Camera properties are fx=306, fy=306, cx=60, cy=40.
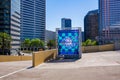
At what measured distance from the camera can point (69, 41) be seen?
3117 cm

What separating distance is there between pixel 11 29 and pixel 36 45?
3998 cm

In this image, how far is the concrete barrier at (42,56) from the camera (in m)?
22.0

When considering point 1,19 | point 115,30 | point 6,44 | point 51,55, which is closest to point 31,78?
point 51,55

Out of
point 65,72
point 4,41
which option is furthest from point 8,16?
point 65,72

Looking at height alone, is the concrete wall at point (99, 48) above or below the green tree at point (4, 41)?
below

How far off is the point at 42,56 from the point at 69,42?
648 cm

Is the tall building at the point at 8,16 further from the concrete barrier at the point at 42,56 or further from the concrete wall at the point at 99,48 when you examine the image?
the concrete barrier at the point at 42,56

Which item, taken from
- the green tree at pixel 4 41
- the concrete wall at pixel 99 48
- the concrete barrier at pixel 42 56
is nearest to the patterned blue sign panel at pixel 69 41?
the concrete barrier at pixel 42 56

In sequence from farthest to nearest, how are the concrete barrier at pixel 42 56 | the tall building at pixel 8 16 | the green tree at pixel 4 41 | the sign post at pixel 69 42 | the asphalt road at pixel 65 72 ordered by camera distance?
the tall building at pixel 8 16
the green tree at pixel 4 41
the sign post at pixel 69 42
the concrete barrier at pixel 42 56
the asphalt road at pixel 65 72

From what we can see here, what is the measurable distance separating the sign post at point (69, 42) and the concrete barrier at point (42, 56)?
1230mm

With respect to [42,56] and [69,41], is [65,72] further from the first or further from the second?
[69,41]

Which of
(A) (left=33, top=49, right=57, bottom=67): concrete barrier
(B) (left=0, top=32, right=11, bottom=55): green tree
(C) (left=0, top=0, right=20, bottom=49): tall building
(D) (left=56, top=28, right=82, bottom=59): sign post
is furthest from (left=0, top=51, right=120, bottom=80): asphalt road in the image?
(C) (left=0, top=0, right=20, bottom=49): tall building

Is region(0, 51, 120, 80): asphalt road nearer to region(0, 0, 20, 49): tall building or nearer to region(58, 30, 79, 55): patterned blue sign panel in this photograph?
region(58, 30, 79, 55): patterned blue sign panel

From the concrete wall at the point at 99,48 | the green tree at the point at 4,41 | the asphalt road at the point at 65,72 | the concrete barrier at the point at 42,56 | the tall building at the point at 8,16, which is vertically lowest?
the asphalt road at the point at 65,72
